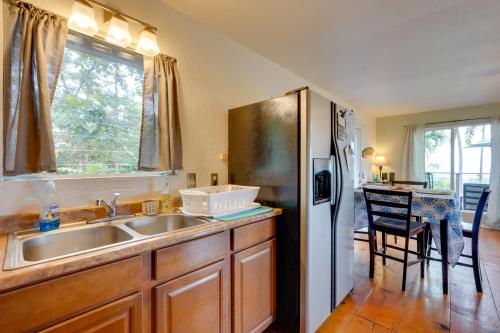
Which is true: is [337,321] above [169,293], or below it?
below

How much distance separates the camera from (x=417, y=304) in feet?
6.53

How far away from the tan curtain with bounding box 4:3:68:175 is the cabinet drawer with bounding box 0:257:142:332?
0.70 meters

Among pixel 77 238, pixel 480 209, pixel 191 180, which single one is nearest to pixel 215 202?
pixel 191 180

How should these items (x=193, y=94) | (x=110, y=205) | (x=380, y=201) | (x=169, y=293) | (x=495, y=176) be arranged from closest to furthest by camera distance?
(x=169, y=293) → (x=110, y=205) → (x=193, y=94) → (x=380, y=201) → (x=495, y=176)

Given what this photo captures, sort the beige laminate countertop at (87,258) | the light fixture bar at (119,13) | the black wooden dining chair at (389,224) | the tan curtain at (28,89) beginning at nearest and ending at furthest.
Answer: the beige laminate countertop at (87,258) < the tan curtain at (28,89) < the light fixture bar at (119,13) < the black wooden dining chair at (389,224)

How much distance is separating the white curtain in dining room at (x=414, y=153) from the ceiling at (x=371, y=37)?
1.74 m

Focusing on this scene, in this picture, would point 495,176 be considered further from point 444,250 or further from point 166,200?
point 166,200

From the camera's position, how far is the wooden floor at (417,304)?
5.66ft

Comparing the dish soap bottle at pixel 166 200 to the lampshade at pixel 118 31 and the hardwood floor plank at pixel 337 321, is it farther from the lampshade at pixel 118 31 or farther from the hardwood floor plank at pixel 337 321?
the hardwood floor plank at pixel 337 321

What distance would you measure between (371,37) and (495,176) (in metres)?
4.30

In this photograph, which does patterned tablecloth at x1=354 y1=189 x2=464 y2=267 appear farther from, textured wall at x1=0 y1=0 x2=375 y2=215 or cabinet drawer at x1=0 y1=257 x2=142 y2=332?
cabinet drawer at x1=0 y1=257 x2=142 y2=332

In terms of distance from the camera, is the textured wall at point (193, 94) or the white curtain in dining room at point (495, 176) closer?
the textured wall at point (193, 94)

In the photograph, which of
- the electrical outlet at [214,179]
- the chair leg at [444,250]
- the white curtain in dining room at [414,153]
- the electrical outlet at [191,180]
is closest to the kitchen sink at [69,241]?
the electrical outlet at [191,180]

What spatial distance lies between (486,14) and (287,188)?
2012 mm
